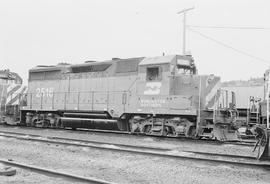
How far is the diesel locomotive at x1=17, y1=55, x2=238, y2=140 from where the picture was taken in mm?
12766

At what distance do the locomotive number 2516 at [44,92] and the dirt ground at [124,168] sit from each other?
8862 millimetres

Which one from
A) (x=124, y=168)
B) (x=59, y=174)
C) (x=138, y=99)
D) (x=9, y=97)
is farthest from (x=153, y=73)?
(x=9, y=97)

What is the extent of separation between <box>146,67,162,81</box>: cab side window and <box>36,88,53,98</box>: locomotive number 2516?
6.31 metres

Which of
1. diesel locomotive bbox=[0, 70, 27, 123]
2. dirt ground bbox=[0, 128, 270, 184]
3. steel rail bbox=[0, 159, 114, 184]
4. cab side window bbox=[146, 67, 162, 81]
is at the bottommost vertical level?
dirt ground bbox=[0, 128, 270, 184]

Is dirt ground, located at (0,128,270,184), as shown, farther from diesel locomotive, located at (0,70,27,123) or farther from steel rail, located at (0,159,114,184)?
diesel locomotive, located at (0,70,27,123)

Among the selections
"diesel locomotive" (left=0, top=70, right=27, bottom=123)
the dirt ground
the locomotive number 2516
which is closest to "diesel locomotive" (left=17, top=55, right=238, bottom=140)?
the locomotive number 2516

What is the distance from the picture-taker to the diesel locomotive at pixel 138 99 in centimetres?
1277

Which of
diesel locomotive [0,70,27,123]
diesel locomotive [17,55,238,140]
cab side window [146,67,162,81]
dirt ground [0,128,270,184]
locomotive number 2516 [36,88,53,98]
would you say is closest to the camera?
dirt ground [0,128,270,184]

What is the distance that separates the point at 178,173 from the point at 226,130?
6.81 meters

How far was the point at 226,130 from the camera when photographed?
1270 centimetres

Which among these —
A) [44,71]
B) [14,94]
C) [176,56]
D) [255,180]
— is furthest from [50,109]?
[255,180]

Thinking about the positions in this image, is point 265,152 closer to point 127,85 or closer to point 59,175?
point 59,175

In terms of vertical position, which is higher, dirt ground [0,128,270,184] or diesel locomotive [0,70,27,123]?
diesel locomotive [0,70,27,123]

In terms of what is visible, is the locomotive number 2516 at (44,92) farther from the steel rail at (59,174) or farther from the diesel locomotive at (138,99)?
the steel rail at (59,174)
